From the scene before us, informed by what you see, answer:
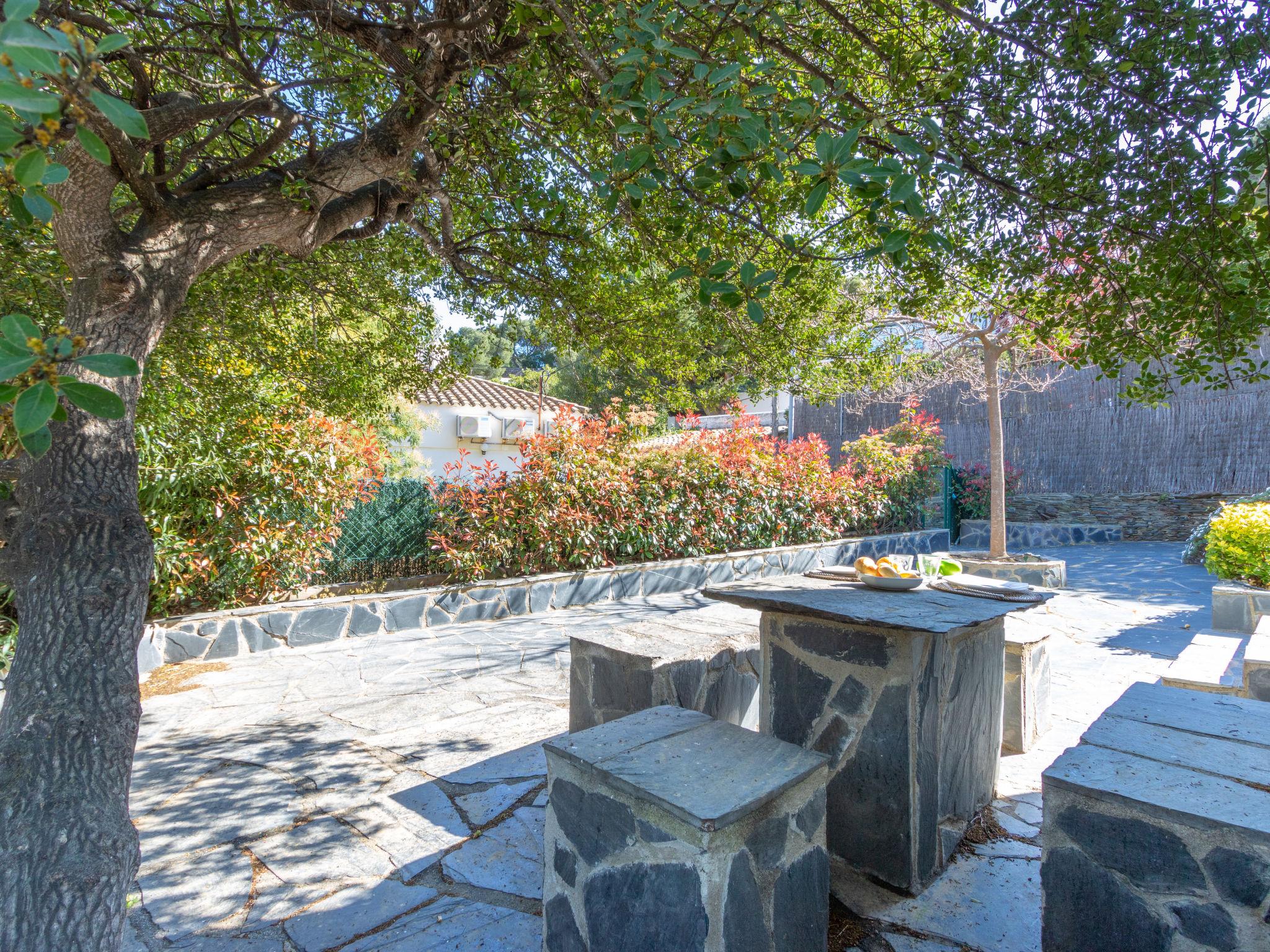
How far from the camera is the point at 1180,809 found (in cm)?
177

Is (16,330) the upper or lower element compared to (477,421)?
lower

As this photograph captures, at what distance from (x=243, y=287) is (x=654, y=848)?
4363mm

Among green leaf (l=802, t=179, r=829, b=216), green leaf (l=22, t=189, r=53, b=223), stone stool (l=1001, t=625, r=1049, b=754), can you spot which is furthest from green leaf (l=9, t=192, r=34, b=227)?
stone stool (l=1001, t=625, r=1049, b=754)

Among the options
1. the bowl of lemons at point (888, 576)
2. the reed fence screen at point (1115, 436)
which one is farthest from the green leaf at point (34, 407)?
the reed fence screen at point (1115, 436)

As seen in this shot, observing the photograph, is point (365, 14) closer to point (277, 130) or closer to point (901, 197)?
point (277, 130)

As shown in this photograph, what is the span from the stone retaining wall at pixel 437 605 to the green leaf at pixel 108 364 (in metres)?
3.43

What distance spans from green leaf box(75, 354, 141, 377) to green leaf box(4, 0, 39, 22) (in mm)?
369

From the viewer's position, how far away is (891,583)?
118 inches

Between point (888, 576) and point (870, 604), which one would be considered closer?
point (870, 604)

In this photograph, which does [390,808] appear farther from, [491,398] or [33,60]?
[491,398]

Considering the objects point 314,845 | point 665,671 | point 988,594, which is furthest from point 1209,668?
point 314,845

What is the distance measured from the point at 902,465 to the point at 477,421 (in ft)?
35.4

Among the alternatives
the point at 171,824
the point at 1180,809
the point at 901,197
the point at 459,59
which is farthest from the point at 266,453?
the point at 1180,809

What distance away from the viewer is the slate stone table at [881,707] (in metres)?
2.58
